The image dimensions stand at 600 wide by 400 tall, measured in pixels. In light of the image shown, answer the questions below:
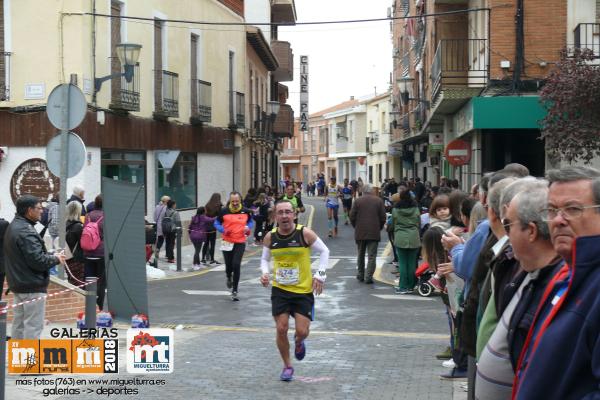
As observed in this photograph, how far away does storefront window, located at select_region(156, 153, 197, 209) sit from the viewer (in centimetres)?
2470

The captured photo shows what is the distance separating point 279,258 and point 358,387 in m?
1.50

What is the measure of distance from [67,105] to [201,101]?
16.4 metres

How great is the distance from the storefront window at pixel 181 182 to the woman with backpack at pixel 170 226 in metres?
3.94

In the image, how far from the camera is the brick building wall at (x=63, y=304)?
11.1m

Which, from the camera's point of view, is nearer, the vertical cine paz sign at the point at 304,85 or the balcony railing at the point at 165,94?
the balcony railing at the point at 165,94

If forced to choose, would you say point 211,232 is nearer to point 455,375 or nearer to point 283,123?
point 455,375

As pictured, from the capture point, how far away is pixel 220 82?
96.6 feet

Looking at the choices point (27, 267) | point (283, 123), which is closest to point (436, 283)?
point (27, 267)

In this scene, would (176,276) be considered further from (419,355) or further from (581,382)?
(581,382)

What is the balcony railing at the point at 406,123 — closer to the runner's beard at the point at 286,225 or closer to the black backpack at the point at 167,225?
the black backpack at the point at 167,225

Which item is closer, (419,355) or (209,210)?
Result: (419,355)

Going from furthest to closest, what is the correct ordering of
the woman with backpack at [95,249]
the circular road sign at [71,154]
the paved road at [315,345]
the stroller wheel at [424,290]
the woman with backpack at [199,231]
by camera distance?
the woman with backpack at [199,231], the stroller wheel at [424,290], the woman with backpack at [95,249], the circular road sign at [71,154], the paved road at [315,345]

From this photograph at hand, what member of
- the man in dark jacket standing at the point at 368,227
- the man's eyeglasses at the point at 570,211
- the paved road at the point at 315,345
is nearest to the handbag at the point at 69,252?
the paved road at the point at 315,345

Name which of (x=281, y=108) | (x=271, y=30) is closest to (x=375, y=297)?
(x=281, y=108)
